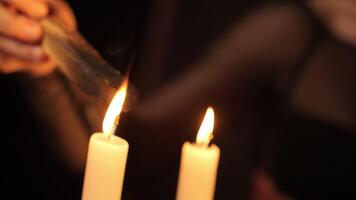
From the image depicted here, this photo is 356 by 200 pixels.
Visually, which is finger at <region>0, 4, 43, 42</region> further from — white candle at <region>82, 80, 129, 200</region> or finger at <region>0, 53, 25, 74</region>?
white candle at <region>82, 80, 129, 200</region>

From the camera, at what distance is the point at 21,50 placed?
619 millimetres

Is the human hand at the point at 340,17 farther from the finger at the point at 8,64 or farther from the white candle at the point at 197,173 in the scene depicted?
the white candle at the point at 197,173

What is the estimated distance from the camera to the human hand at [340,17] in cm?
130

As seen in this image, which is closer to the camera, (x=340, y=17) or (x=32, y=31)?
(x=32, y=31)

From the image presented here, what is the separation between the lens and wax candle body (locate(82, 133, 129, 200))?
32 centimetres

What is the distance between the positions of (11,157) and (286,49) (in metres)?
0.77

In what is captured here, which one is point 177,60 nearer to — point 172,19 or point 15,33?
point 172,19

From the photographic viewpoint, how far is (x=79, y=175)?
1.21 meters

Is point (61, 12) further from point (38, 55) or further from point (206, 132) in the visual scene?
point (206, 132)

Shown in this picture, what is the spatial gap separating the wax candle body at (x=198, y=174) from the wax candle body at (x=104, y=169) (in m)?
0.06

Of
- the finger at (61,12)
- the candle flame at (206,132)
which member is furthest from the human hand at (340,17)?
the candle flame at (206,132)

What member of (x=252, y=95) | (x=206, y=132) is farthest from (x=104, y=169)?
Answer: (x=252, y=95)

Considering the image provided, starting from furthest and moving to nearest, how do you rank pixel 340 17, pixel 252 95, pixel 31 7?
pixel 252 95, pixel 340 17, pixel 31 7

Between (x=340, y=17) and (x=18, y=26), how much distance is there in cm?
95
